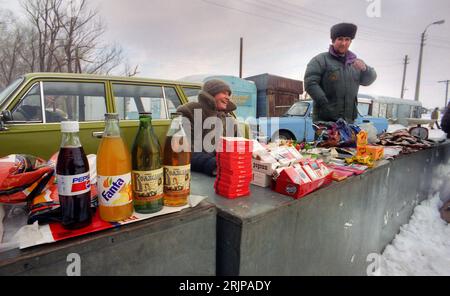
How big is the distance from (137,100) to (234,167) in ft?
10.8

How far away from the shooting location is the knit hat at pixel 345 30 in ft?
8.55

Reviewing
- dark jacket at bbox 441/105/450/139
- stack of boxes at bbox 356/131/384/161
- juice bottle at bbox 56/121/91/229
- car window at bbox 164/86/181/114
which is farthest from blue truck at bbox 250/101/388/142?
juice bottle at bbox 56/121/91/229

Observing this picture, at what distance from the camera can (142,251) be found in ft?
2.51

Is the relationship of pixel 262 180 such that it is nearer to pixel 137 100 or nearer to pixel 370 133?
pixel 370 133

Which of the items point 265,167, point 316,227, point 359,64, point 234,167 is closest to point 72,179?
point 234,167

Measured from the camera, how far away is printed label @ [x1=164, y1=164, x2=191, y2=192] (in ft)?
2.91

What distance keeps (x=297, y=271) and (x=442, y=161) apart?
154 inches

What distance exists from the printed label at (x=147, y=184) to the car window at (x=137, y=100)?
10.2ft

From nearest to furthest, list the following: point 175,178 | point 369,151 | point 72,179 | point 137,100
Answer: point 72,179
point 175,178
point 369,151
point 137,100

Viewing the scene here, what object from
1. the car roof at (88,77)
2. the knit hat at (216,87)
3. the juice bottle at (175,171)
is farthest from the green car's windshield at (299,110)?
the juice bottle at (175,171)

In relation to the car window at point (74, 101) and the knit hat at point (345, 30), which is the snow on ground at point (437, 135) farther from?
the car window at point (74, 101)
